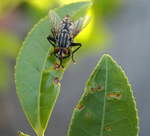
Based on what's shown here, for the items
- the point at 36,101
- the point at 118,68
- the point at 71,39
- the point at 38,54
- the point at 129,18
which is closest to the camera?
the point at 118,68

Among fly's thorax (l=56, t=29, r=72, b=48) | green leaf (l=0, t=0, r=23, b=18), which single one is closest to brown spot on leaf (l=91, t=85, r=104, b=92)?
fly's thorax (l=56, t=29, r=72, b=48)

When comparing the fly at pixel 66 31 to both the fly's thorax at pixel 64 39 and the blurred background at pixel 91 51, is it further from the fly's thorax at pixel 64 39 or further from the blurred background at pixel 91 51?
the blurred background at pixel 91 51

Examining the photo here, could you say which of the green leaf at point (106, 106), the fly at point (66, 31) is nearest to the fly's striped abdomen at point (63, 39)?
the fly at point (66, 31)

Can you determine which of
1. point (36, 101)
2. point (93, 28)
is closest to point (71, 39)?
point (36, 101)

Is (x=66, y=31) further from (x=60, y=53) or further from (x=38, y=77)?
(x=38, y=77)

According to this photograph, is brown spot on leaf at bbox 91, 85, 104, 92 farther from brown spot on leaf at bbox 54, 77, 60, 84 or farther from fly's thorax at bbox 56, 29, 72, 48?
fly's thorax at bbox 56, 29, 72, 48

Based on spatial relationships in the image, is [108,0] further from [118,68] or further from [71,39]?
[118,68]
